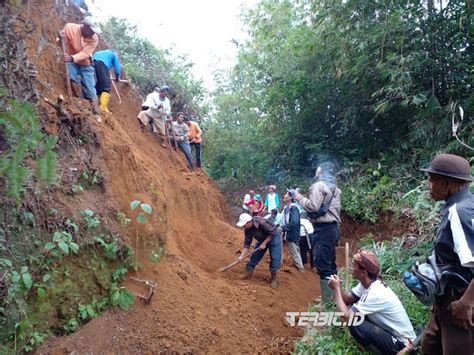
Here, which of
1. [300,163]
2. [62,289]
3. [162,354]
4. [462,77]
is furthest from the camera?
[300,163]

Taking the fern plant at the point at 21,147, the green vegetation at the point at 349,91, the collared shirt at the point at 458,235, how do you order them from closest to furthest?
the fern plant at the point at 21,147, the collared shirt at the point at 458,235, the green vegetation at the point at 349,91

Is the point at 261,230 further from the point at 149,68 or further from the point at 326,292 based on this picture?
the point at 149,68

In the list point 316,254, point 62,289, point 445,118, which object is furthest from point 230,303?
point 445,118

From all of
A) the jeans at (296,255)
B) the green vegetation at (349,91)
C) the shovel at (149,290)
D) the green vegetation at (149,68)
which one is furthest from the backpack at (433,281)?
the green vegetation at (149,68)

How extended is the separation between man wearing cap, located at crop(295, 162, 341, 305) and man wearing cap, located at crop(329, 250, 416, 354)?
1.79m

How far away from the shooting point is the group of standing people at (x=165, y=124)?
10.2m

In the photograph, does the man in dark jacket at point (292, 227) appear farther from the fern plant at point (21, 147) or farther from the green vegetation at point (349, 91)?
the fern plant at point (21, 147)

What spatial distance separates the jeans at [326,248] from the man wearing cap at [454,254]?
2801 mm

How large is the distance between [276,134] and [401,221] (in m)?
7.13

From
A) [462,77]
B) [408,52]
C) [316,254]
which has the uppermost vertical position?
Result: [408,52]

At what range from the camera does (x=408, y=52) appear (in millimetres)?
10383

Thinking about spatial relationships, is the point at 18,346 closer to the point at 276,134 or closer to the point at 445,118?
the point at 445,118

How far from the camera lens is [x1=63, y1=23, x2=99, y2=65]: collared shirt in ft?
22.6

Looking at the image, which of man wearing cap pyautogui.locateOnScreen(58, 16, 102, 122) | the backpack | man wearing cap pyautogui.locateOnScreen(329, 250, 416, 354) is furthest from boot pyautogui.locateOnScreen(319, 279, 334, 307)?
man wearing cap pyautogui.locateOnScreen(58, 16, 102, 122)
